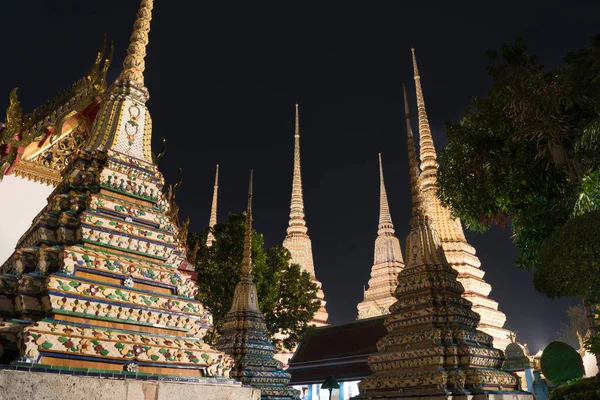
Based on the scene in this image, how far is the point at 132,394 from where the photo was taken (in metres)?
4.08

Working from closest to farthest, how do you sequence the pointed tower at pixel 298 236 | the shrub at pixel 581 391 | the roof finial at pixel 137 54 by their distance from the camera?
1. the roof finial at pixel 137 54
2. the shrub at pixel 581 391
3. the pointed tower at pixel 298 236

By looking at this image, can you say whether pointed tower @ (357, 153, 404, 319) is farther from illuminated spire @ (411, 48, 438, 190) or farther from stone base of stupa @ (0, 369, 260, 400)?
stone base of stupa @ (0, 369, 260, 400)

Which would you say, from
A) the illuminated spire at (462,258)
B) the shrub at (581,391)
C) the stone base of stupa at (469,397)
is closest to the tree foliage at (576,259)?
the stone base of stupa at (469,397)

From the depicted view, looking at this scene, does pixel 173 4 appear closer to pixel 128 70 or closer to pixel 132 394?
pixel 128 70

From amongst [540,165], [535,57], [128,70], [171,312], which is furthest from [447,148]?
[171,312]

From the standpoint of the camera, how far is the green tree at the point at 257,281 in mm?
17047

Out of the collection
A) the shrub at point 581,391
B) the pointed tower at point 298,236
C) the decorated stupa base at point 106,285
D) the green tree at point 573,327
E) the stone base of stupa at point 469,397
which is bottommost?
the stone base of stupa at point 469,397

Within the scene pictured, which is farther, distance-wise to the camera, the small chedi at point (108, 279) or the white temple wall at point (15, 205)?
the white temple wall at point (15, 205)

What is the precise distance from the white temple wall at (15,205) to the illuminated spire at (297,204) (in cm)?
3044

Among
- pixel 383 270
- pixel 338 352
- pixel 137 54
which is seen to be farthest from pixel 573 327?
pixel 137 54

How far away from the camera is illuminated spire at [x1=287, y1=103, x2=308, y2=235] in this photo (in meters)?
39.6

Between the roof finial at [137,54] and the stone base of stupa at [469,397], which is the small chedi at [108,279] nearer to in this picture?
the roof finial at [137,54]

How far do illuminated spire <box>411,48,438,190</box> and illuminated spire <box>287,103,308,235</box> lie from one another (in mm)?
14360

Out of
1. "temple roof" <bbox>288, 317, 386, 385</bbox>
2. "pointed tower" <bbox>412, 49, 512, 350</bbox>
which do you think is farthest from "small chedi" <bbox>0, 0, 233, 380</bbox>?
"pointed tower" <bbox>412, 49, 512, 350</bbox>
